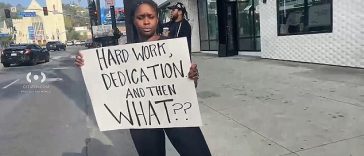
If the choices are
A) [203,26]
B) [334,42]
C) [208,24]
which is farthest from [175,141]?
[203,26]

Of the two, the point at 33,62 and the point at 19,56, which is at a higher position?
the point at 19,56

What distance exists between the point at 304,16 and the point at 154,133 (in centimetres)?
963

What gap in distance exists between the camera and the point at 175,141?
8.80ft

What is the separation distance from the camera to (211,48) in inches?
746

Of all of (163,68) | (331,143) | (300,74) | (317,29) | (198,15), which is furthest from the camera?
(198,15)

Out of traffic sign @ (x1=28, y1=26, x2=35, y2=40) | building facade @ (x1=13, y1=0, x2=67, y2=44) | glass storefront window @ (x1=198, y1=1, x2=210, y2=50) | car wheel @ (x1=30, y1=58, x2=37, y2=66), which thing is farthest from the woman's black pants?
building facade @ (x1=13, y1=0, x2=67, y2=44)

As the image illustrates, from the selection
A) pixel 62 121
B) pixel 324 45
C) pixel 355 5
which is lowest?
pixel 62 121

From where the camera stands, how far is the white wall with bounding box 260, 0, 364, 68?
912cm

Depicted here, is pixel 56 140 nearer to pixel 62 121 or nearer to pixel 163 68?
pixel 62 121

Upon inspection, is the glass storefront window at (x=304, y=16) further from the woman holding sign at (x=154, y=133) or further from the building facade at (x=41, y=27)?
the building facade at (x=41, y=27)

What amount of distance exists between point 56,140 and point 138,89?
117 inches

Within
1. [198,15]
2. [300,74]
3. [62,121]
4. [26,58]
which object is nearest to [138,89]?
[62,121]

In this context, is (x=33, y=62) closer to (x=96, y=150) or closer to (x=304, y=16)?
(x=304, y=16)

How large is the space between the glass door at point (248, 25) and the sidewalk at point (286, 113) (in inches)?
210
